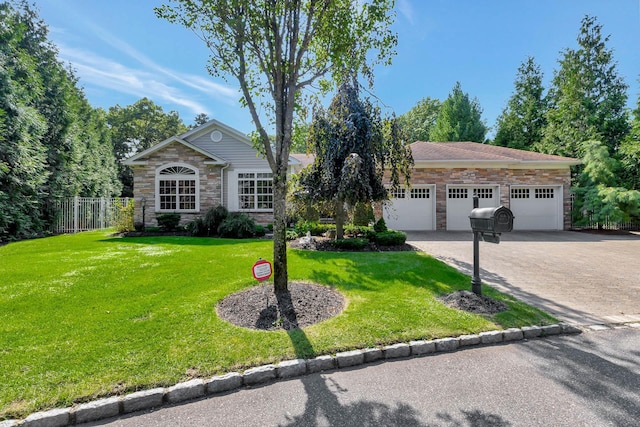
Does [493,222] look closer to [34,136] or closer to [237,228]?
[237,228]

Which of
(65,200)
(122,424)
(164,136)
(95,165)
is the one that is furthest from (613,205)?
(164,136)

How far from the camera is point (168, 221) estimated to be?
42.9 feet

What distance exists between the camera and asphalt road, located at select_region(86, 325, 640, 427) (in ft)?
7.37

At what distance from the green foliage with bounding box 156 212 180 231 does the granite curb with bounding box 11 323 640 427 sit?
11827 mm

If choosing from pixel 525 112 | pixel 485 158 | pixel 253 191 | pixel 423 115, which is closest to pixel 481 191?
pixel 485 158

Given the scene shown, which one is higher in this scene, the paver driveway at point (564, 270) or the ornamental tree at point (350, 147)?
the ornamental tree at point (350, 147)

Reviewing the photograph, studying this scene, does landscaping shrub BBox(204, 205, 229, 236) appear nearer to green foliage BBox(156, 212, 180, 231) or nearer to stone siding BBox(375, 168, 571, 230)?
green foliage BBox(156, 212, 180, 231)

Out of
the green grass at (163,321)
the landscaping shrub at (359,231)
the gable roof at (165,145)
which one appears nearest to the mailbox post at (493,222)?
the green grass at (163,321)

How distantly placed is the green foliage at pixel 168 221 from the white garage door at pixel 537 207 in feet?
53.6

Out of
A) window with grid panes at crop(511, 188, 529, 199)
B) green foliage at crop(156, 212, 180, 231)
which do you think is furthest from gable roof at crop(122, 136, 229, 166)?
window with grid panes at crop(511, 188, 529, 199)

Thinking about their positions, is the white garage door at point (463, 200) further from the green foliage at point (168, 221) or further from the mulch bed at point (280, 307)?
the green foliage at point (168, 221)

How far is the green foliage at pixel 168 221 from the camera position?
42.8 ft

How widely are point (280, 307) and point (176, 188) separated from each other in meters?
11.7

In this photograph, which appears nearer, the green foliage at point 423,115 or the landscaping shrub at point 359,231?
the landscaping shrub at point 359,231
